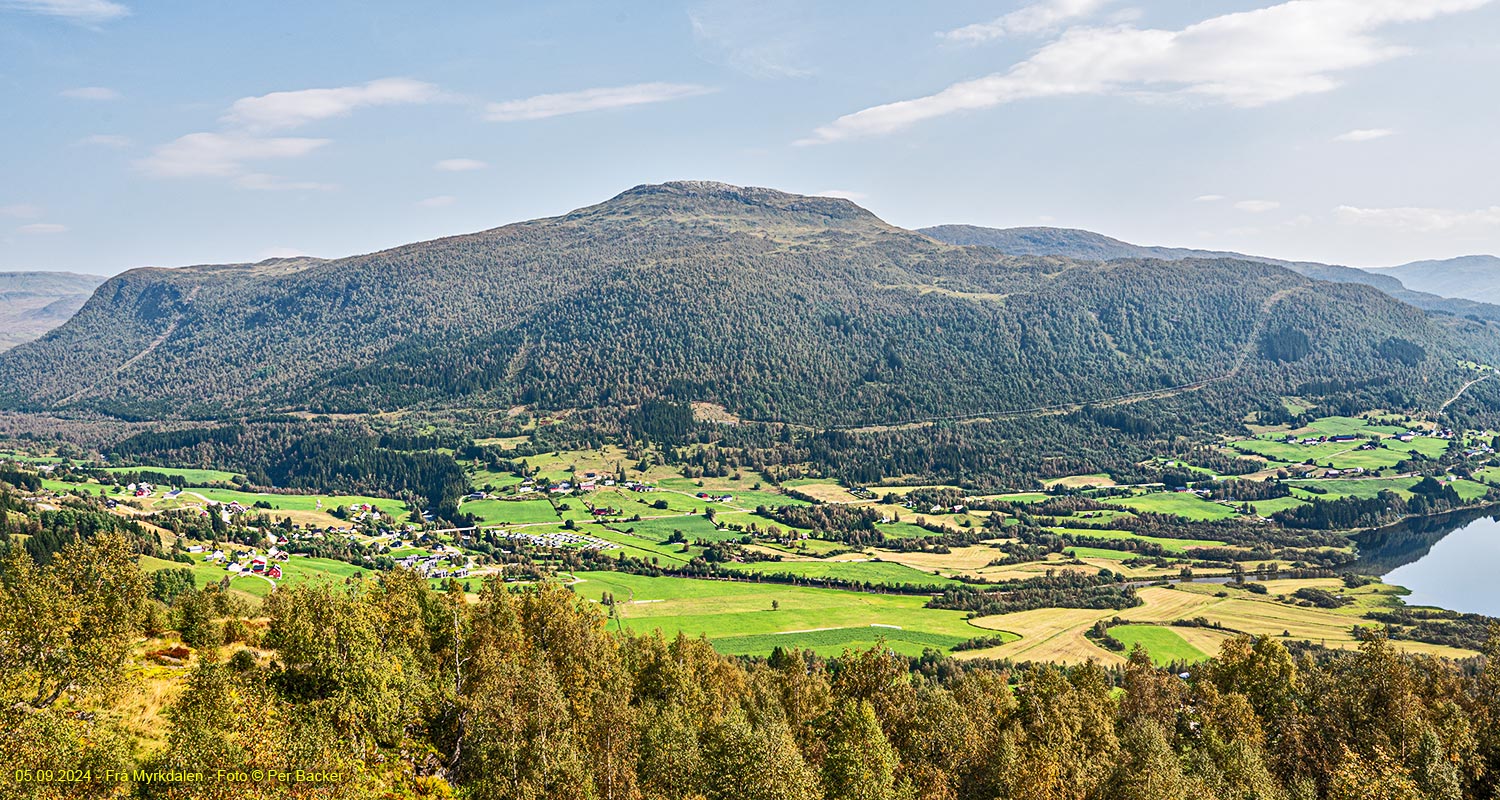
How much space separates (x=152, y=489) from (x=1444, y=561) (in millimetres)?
254076

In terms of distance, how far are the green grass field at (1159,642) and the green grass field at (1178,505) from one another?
237 feet

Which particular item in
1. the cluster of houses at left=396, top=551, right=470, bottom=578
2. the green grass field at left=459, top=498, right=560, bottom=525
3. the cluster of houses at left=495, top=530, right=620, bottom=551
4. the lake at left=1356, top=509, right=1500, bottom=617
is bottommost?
the lake at left=1356, top=509, right=1500, bottom=617

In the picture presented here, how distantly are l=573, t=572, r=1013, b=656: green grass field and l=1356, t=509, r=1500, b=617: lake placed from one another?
74.1m

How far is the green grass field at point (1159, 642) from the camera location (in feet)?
312

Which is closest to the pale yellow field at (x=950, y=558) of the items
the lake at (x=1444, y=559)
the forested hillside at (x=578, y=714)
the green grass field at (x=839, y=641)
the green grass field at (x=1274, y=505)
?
the green grass field at (x=839, y=641)

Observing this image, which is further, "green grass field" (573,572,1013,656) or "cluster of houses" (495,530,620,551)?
"cluster of houses" (495,530,620,551)

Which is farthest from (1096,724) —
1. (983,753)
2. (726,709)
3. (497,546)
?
(497,546)

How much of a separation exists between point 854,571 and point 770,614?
26.8m

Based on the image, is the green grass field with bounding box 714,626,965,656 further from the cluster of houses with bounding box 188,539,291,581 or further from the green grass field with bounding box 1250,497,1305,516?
the green grass field with bounding box 1250,497,1305,516

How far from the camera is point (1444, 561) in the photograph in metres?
145

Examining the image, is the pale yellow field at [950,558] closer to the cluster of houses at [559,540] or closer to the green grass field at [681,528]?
the green grass field at [681,528]

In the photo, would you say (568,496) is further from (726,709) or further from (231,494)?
(726,709)

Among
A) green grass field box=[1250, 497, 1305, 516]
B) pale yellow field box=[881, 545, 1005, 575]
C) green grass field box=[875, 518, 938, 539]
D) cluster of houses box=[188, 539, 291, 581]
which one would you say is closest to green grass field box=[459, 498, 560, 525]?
cluster of houses box=[188, 539, 291, 581]

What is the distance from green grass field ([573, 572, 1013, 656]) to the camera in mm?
105000
